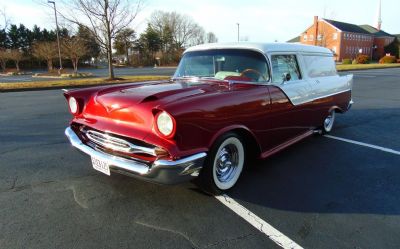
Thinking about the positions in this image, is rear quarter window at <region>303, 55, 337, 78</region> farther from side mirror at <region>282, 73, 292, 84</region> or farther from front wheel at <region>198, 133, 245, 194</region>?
front wheel at <region>198, 133, 245, 194</region>

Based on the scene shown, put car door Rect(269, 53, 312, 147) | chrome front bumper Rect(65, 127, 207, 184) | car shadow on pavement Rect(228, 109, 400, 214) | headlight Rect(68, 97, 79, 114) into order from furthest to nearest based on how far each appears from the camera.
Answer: car door Rect(269, 53, 312, 147), headlight Rect(68, 97, 79, 114), car shadow on pavement Rect(228, 109, 400, 214), chrome front bumper Rect(65, 127, 207, 184)

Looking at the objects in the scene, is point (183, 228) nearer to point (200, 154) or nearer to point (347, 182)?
point (200, 154)

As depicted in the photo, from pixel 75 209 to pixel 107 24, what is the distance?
57.2 feet

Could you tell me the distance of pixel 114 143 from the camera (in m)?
3.09

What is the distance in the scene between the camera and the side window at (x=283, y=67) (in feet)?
13.6

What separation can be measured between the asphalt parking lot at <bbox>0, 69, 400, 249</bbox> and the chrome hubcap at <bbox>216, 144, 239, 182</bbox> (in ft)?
0.66

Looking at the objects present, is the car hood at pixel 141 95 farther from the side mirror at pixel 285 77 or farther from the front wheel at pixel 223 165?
the side mirror at pixel 285 77

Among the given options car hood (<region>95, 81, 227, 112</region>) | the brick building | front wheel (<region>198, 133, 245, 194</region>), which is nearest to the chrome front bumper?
front wheel (<region>198, 133, 245, 194</region>)

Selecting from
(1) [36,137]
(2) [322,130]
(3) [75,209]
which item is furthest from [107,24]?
(3) [75,209]

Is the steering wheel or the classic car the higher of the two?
the steering wheel

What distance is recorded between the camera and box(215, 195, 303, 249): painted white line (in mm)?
2584

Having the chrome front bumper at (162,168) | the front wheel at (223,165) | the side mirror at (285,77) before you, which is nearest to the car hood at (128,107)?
the chrome front bumper at (162,168)

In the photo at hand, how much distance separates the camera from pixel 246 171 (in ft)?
13.6

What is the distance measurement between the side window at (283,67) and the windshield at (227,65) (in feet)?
0.53
